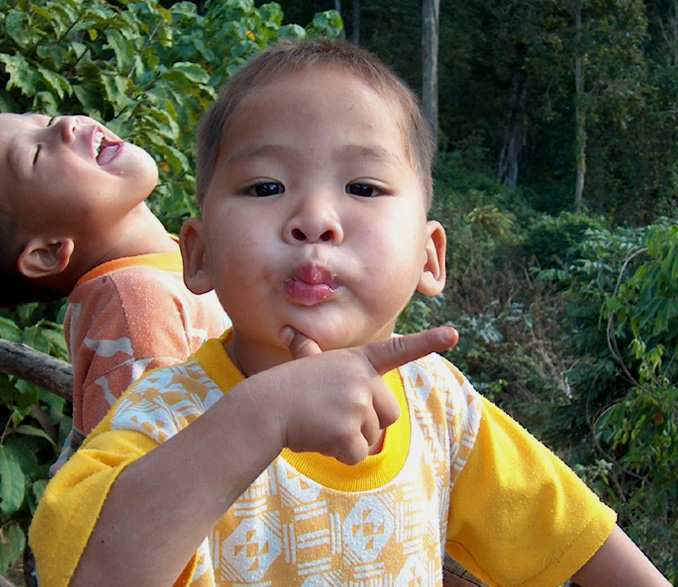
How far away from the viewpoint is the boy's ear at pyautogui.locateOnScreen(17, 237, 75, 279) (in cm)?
177

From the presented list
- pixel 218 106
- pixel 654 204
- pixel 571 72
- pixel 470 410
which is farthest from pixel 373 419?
pixel 571 72

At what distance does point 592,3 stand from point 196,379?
71.5 feet

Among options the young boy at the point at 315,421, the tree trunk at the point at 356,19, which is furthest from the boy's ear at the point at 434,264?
the tree trunk at the point at 356,19

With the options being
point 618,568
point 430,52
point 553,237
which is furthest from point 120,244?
point 430,52

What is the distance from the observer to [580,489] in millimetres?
1189

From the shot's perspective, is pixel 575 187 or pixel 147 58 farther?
pixel 575 187

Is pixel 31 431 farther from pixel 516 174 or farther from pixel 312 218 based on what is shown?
pixel 516 174

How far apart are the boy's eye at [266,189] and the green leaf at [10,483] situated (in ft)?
5.87

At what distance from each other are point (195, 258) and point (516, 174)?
23994 millimetres

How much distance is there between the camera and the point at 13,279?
1861mm

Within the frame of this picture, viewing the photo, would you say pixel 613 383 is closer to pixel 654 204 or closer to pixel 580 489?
pixel 580 489

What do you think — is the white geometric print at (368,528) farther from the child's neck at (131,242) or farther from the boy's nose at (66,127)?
the boy's nose at (66,127)

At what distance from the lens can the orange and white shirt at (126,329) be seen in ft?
4.78

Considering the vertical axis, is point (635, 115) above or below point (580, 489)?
below
